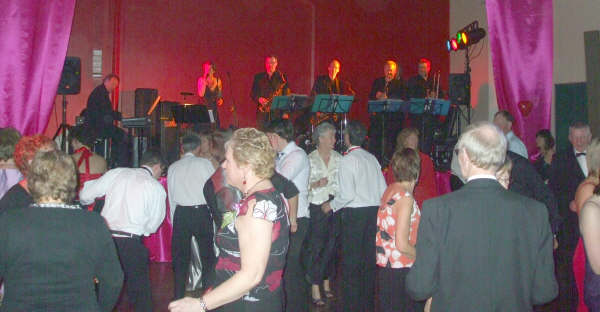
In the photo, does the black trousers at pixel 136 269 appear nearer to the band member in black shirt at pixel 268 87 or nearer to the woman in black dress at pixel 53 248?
the woman in black dress at pixel 53 248

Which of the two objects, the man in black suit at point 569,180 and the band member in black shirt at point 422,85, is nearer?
the man in black suit at point 569,180

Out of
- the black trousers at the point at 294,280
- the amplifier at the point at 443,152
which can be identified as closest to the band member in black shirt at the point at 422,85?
the amplifier at the point at 443,152

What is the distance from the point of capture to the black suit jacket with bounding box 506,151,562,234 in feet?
14.9

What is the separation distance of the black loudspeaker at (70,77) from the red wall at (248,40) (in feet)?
9.92

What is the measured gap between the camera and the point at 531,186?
4.58 m

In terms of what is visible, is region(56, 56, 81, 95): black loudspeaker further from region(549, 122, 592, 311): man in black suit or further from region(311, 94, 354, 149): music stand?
region(549, 122, 592, 311): man in black suit

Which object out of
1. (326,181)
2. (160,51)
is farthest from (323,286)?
(160,51)

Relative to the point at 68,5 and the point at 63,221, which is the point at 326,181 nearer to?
the point at 68,5

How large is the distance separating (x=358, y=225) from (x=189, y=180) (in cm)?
153

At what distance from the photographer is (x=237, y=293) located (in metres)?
2.47

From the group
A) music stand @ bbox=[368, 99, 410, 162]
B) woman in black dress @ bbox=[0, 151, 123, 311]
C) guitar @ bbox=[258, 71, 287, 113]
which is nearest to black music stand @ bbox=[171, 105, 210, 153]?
guitar @ bbox=[258, 71, 287, 113]

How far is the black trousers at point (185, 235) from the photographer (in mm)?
5414

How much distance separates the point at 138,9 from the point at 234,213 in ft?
31.4

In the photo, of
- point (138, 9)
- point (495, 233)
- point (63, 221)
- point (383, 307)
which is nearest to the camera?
point (495, 233)
